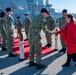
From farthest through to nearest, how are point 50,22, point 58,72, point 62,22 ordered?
point 50,22 → point 62,22 → point 58,72

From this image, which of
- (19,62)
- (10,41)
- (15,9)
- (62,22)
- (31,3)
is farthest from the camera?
(31,3)

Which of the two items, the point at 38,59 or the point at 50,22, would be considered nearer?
the point at 38,59

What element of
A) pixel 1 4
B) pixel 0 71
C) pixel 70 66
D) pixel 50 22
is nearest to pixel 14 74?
pixel 0 71

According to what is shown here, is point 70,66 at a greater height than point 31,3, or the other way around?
point 31,3

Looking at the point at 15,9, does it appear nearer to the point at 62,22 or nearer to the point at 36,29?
the point at 62,22

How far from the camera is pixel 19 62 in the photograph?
367 inches

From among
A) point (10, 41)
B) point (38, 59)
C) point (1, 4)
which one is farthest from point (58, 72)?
point (1, 4)

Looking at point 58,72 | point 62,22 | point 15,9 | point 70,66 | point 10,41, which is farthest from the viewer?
point 15,9

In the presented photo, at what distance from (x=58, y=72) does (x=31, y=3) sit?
1817 inches

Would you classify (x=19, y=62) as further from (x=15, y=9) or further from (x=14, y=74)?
(x=15, y=9)

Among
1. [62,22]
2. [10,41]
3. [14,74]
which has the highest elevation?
[62,22]

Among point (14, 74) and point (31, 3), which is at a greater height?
point (31, 3)

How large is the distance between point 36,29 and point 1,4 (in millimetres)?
37682

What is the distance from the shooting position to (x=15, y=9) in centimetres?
4712
